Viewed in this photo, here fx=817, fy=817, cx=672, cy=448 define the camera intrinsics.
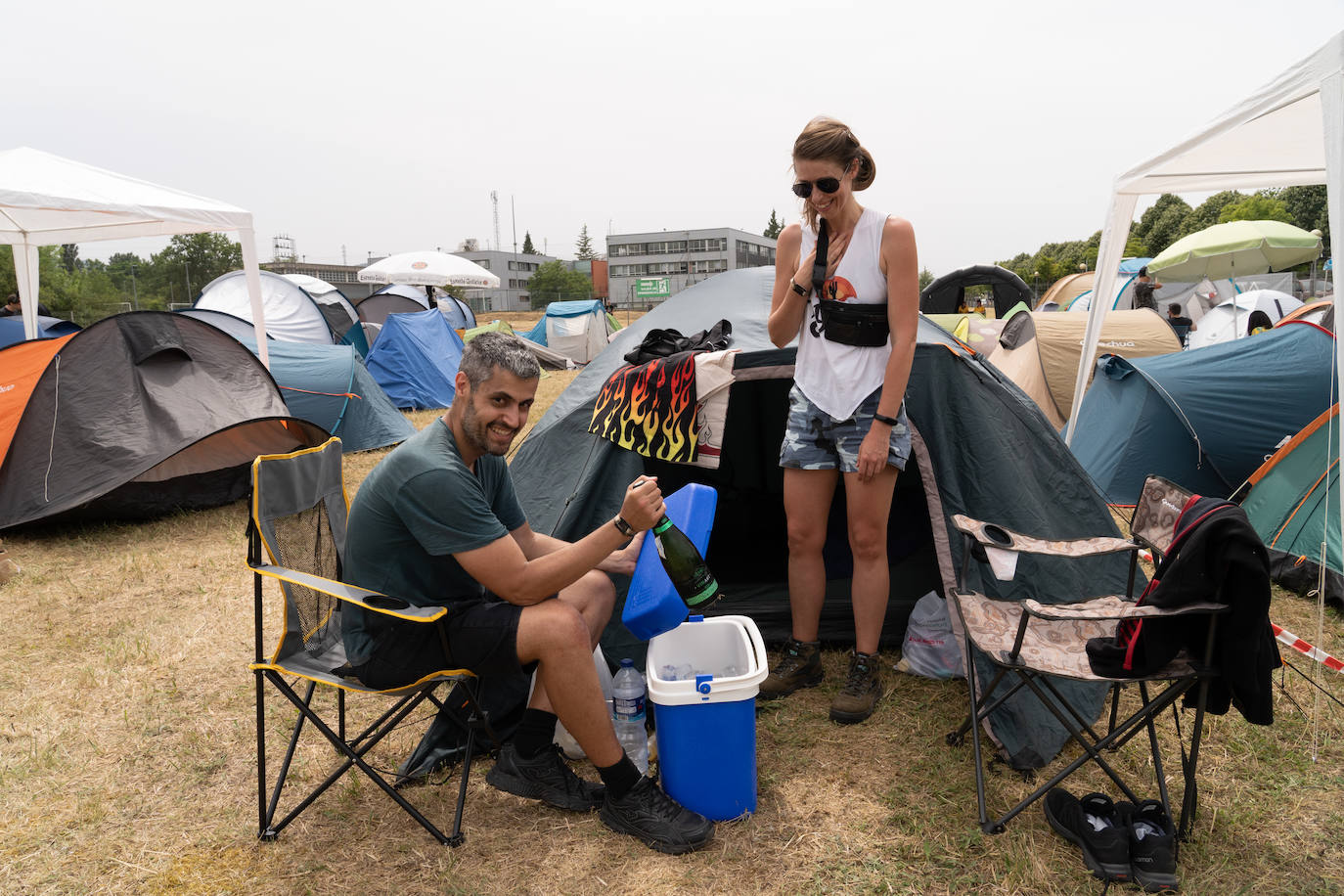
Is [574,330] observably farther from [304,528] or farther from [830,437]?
[304,528]

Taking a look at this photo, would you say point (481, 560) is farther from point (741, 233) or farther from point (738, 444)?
point (741, 233)

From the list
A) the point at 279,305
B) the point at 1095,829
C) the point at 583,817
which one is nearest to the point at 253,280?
the point at 279,305

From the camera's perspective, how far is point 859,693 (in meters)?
2.87

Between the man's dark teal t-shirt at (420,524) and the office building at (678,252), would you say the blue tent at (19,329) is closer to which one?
the man's dark teal t-shirt at (420,524)

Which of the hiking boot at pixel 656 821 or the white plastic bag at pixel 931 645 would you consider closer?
the hiking boot at pixel 656 821

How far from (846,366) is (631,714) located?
1331 millimetres

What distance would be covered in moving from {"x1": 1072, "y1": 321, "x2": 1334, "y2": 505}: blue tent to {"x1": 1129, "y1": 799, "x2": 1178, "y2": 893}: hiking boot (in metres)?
3.13

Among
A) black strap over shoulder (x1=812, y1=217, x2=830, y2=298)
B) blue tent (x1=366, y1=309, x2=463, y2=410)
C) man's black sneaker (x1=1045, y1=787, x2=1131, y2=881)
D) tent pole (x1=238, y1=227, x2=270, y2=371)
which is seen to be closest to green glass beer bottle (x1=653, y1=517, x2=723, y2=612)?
black strap over shoulder (x1=812, y1=217, x2=830, y2=298)

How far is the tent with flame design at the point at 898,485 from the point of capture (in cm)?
295

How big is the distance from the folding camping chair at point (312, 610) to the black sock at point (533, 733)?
3.5 inches

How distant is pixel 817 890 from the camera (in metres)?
2.08

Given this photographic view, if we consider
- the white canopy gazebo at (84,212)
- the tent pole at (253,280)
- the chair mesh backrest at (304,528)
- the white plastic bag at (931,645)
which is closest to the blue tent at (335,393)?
the tent pole at (253,280)

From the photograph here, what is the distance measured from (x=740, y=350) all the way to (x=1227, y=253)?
52.3ft

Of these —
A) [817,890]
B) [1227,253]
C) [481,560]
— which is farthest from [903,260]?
[1227,253]
